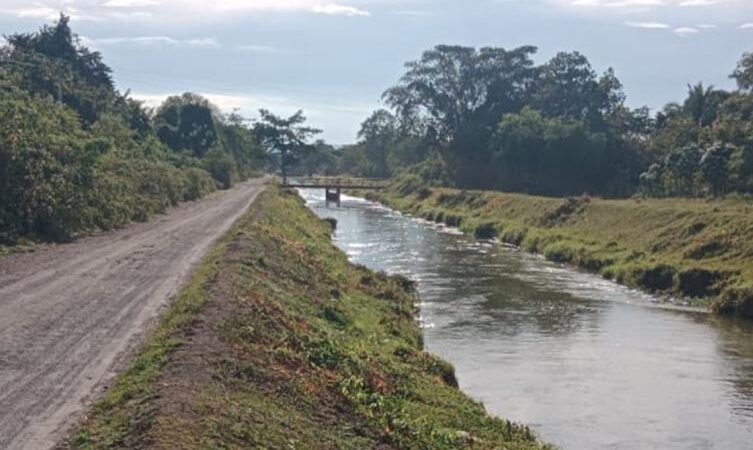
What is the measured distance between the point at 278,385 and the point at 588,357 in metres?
13.4

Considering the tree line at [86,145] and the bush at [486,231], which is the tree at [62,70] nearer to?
the tree line at [86,145]

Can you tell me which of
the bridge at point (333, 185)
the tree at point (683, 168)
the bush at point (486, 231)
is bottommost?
the bush at point (486, 231)

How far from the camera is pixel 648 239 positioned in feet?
160

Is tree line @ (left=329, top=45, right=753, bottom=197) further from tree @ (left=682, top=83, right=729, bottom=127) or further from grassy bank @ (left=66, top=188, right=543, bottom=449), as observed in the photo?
grassy bank @ (left=66, top=188, right=543, bottom=449)

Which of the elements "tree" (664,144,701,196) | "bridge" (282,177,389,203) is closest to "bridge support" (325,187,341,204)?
"bridge" (282,177,389,203)

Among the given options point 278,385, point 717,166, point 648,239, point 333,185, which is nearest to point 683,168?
point 717,166

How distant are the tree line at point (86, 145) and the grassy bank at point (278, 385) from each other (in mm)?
12577

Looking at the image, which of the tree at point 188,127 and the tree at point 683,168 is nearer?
the tree at point 683,168

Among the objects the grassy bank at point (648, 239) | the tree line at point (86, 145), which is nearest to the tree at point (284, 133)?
the tree line at point (86, 145)

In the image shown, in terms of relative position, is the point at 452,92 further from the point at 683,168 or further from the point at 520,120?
the point at 683,168

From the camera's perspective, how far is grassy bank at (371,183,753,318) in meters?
38.1

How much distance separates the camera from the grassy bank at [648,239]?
125ft

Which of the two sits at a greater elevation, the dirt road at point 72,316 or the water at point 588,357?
the dirt road at point 72,316

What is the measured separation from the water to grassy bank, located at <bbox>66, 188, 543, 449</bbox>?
199cm
